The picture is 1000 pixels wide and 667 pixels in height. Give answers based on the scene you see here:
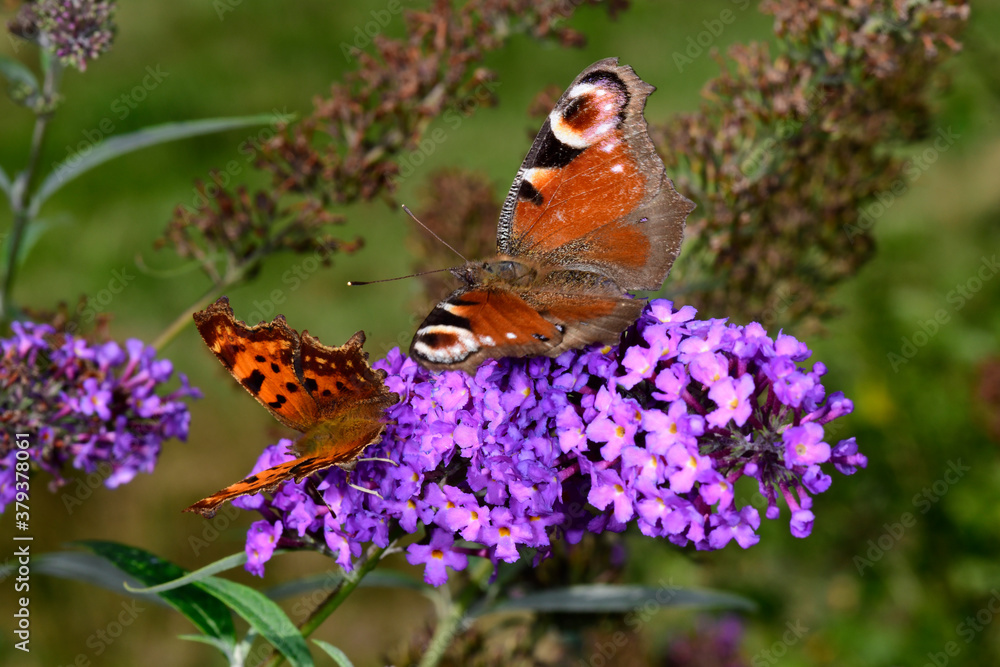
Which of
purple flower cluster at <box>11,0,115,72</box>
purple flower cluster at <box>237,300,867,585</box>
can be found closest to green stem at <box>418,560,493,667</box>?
purple flower cluster at <box>237,300,867,585</box>

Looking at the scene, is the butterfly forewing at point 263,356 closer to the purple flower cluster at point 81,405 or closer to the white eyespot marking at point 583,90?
the purple flower cluster at point 81,405

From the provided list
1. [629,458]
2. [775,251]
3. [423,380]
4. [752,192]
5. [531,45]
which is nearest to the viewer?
[629,458]

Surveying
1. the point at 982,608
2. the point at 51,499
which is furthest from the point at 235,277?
the point at 982,608

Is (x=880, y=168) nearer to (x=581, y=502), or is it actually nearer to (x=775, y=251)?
(x=775, y=251)

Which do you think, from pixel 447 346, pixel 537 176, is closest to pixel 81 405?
pixel 447 346

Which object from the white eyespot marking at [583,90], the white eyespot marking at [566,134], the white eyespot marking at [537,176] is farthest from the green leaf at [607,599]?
the white eyespot marking at [583,90]

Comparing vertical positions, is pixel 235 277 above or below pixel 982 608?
above

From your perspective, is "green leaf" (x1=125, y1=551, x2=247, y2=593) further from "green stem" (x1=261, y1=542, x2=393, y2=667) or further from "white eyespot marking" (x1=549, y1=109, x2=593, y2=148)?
"white eyespot marking" (x1=549, y1=109, x2=593, y2=148)
